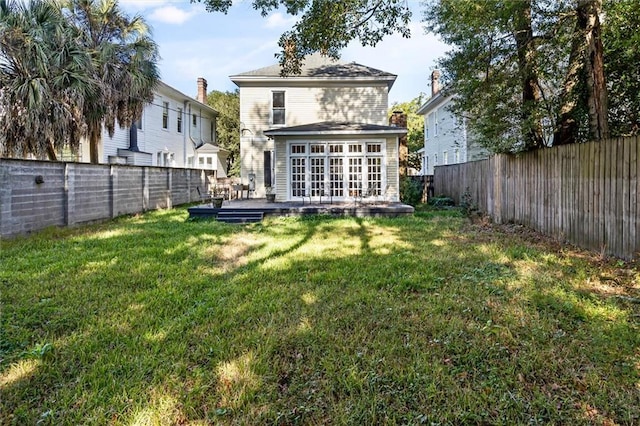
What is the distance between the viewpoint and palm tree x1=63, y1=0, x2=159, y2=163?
38.4ft

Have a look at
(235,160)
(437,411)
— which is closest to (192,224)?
(437,411)

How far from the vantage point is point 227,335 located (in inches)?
136

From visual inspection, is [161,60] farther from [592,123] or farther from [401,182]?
[592,123]

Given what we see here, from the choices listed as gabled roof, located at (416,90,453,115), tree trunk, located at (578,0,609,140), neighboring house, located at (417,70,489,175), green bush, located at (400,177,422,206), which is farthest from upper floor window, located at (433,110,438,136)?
tree trunk, located at (578,0,609,140)

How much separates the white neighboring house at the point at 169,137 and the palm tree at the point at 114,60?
2060mm

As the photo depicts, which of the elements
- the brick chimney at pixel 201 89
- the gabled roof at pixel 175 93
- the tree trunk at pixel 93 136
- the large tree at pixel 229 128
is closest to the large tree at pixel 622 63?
the tree trunk at pixel 93 136

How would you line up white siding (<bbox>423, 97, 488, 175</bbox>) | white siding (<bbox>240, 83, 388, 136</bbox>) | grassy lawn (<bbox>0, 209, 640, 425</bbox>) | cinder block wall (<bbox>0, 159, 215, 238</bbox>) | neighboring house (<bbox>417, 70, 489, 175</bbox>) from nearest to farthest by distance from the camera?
1. grassy lawn (<bbox>0, 209, 640, 425</bbox>)
2. cinder block wall (<bbox>0, 159, 215, 238</bbox>)
3. white siding (<bbox>240, 83, 388, 136</bbox>)
4. white siding (<bbox>423, 97, 488, 175</bbox>)
5. neighboring house (<bbox>417, 70, 489, 175</bbox>)

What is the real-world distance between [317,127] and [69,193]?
7961 mm

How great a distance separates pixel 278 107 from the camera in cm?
1703

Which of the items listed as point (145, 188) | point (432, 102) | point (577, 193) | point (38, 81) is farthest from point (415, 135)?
point (38, 81)

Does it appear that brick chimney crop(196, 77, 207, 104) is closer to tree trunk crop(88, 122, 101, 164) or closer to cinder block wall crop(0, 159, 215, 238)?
cinder block wall crop(0, 159, 215, 238)

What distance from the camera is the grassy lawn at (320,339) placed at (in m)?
2.45

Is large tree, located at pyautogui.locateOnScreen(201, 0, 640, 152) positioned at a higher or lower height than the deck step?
higher

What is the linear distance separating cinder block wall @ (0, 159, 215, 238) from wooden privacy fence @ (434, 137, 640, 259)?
10.3 metres
